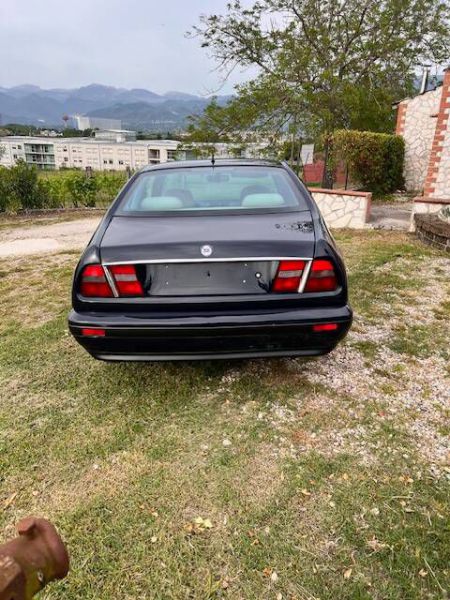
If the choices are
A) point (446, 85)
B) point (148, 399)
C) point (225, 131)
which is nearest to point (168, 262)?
point (148, 399)

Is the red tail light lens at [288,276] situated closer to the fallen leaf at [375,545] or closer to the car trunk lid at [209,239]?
the car trunk lid at [209,239]

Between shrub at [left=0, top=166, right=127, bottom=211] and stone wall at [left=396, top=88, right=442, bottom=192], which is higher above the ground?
stone wall at [left=396, top=88, right=442, bottom=192]

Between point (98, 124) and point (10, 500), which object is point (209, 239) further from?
point (98, 124)

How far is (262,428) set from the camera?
236cm

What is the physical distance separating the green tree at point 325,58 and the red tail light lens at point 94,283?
11.3m

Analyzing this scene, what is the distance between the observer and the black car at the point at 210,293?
2.20m

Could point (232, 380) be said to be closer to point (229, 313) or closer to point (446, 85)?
point (229, 313)

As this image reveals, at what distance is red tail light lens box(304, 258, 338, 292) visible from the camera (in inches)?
87.4

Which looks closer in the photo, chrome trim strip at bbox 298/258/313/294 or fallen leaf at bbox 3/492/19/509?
fallen leaf at bbox 3/492/19/509

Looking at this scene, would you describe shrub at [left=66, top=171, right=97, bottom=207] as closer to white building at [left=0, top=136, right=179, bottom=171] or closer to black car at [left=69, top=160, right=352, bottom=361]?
black car at [left=69, top=160, right=352, bottom=361]

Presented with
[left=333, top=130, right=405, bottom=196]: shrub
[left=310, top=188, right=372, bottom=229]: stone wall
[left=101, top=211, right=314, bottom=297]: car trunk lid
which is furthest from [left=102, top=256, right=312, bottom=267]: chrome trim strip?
[left=333, top=130, right=405, bottom=196]: shrub

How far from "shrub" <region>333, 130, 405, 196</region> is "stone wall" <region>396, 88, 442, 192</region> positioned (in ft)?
1.03

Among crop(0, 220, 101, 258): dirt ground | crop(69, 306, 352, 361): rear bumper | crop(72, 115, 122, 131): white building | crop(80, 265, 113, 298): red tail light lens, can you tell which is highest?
crop(72, 115, 122, 131): white building

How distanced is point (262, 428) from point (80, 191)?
11.1 metres
